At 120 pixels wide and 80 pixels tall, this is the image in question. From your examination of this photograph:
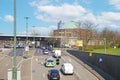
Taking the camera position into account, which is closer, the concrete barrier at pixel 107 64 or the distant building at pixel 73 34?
the concrete barrier at pixel 107 64

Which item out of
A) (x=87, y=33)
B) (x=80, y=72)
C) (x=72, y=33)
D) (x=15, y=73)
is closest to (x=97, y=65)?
(x=80, y=72)

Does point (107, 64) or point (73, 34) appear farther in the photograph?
point (73, 34)

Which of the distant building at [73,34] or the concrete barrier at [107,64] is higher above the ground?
the distant building at [73,34]

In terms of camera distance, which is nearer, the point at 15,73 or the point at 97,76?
the point at 15,73

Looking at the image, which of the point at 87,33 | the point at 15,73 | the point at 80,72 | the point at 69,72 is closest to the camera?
the point at 15,73

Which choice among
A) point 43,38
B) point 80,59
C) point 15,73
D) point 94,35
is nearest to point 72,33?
point 43,38

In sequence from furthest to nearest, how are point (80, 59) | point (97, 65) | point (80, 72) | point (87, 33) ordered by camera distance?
point (87, 33) < point (80, 59) < point (97, 65) < point (80, 72)

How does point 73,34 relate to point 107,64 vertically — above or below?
above

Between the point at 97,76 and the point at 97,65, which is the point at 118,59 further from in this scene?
the point at 97,65

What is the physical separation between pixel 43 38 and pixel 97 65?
378 feet

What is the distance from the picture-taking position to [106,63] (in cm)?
4562

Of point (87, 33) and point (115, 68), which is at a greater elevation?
A: point (87, 33)

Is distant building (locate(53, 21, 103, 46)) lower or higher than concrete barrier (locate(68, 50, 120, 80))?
higher

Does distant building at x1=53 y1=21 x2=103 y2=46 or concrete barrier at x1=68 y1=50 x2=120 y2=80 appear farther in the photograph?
distant building at x1=53 y1=21 x2=103 y2=46
